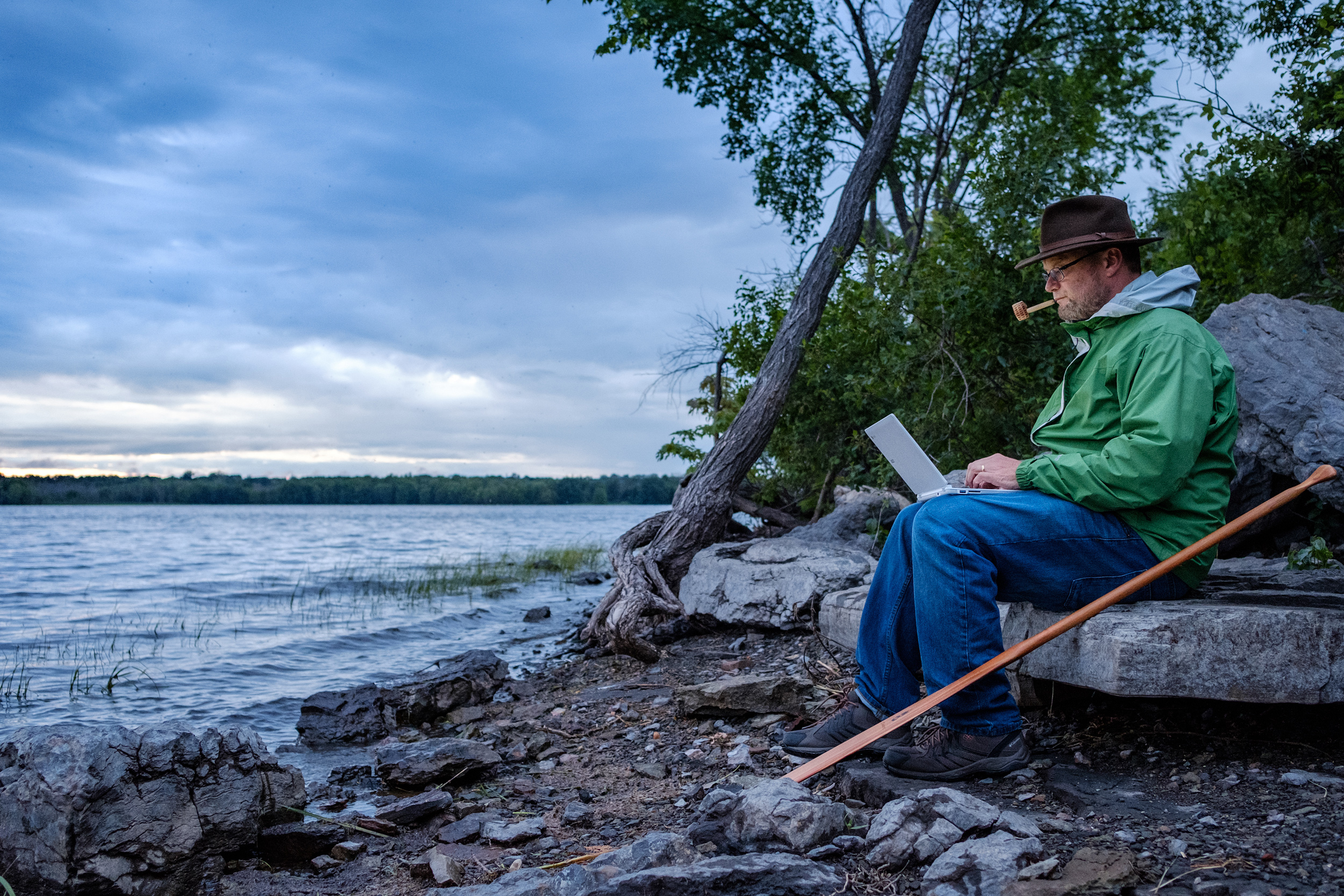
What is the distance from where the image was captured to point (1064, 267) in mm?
3635

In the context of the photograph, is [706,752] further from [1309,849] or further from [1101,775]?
[1309,849]

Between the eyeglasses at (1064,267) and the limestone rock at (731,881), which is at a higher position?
the eyeglasses at (1064,267)

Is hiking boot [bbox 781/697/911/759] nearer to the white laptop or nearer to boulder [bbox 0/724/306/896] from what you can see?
the white laptop

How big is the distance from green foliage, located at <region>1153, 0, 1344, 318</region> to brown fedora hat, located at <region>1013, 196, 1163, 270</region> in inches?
132

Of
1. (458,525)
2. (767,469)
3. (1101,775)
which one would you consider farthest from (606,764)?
(458,525)

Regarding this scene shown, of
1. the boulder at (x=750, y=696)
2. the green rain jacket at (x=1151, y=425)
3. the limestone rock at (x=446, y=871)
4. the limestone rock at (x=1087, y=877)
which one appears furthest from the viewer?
the boulder at (x=750, y=696)

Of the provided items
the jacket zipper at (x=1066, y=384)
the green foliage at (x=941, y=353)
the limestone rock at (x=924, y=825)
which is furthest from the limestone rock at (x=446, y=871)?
the green foliage at (x=941, y=353)

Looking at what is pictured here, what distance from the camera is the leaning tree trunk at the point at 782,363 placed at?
31.4 ft

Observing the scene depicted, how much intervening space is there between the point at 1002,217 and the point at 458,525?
46805 mm

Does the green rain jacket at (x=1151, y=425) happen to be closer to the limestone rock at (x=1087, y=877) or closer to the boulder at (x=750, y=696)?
the limestone rock at (x=1087, y=877)

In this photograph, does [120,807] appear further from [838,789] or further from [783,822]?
[838,789]

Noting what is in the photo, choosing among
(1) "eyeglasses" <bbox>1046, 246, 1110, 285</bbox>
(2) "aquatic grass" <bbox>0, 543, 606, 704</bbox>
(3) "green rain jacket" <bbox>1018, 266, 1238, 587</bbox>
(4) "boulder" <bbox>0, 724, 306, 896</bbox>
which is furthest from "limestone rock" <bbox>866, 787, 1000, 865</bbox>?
(2) "aquatic grass" <bbox>0, 543, 606, 704</bbox>

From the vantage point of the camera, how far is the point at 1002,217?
292 inches

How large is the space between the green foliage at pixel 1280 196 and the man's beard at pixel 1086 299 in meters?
3.50
